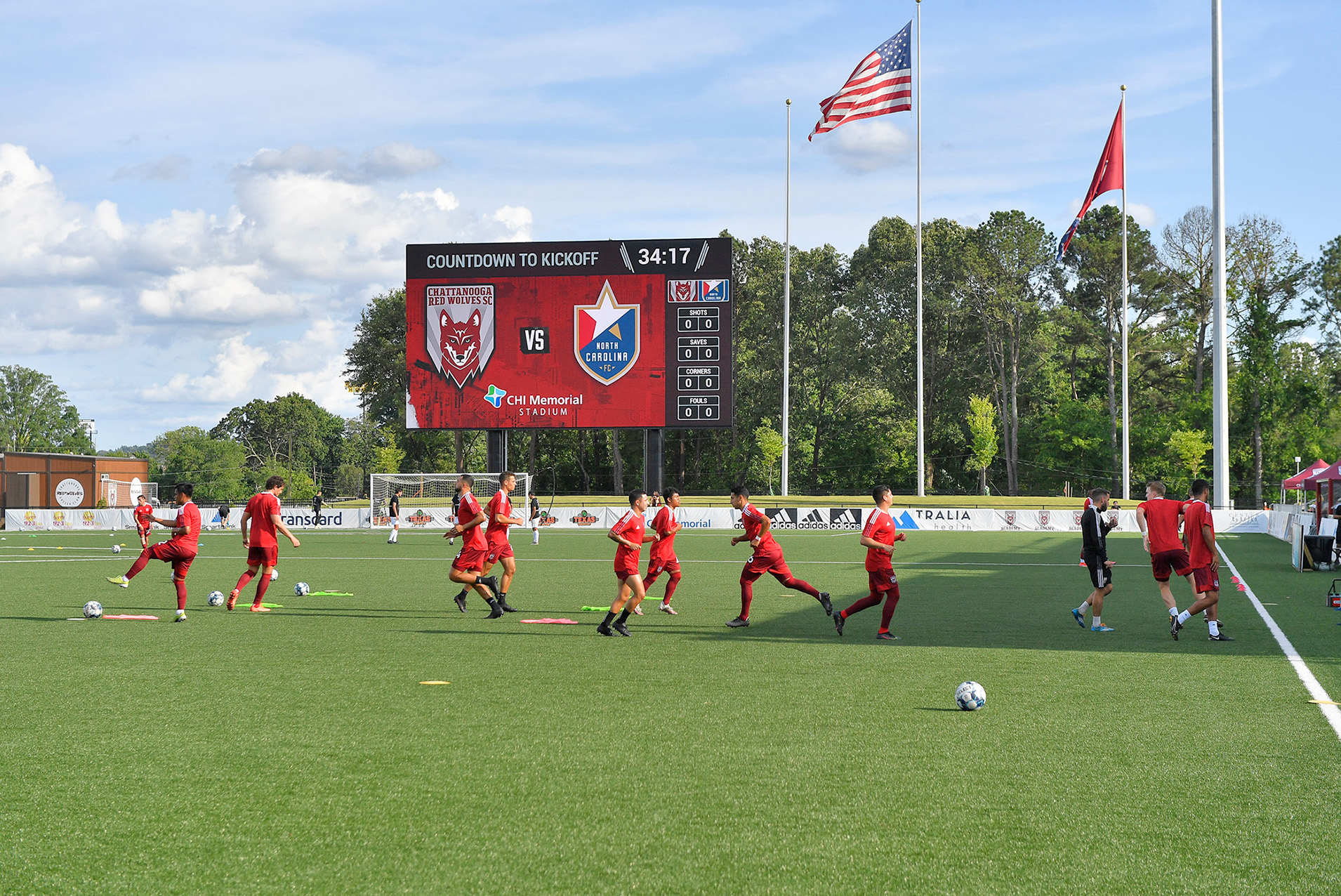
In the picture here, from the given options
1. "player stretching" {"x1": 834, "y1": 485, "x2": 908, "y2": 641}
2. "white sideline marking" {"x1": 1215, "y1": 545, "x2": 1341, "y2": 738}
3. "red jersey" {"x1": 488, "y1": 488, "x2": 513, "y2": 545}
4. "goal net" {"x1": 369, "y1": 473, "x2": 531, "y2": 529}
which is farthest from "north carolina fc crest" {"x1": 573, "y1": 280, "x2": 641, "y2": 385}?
"player stretching" {"x1": 834, "y1": 485, "x2": 908, "y2": 641}

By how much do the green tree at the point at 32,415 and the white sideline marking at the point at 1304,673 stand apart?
118 meters

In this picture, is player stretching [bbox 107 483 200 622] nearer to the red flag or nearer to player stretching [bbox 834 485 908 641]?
player stretching [bbox 834 485 908 641]

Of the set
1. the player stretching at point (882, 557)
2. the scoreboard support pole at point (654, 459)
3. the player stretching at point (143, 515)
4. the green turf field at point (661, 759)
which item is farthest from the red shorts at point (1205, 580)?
the scoreboard support pole at point (654, 459)

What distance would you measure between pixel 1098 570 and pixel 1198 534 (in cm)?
125

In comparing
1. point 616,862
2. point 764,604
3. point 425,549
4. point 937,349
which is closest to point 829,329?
point 937,349

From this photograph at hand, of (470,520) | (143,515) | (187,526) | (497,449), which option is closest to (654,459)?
(497,449)

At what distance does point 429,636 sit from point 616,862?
27.4 feet

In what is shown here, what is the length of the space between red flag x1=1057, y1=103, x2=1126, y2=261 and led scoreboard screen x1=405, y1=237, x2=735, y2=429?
13.5 m

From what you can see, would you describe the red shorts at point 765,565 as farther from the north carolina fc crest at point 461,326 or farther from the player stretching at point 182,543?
the north carolina fc crest at point 461,326

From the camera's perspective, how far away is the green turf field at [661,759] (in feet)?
16.3

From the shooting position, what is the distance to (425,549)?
31.9m

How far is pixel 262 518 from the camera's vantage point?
15.1 meters

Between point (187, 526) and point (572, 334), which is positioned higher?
point (572, 334)

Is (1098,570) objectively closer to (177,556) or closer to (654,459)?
(177,556)
